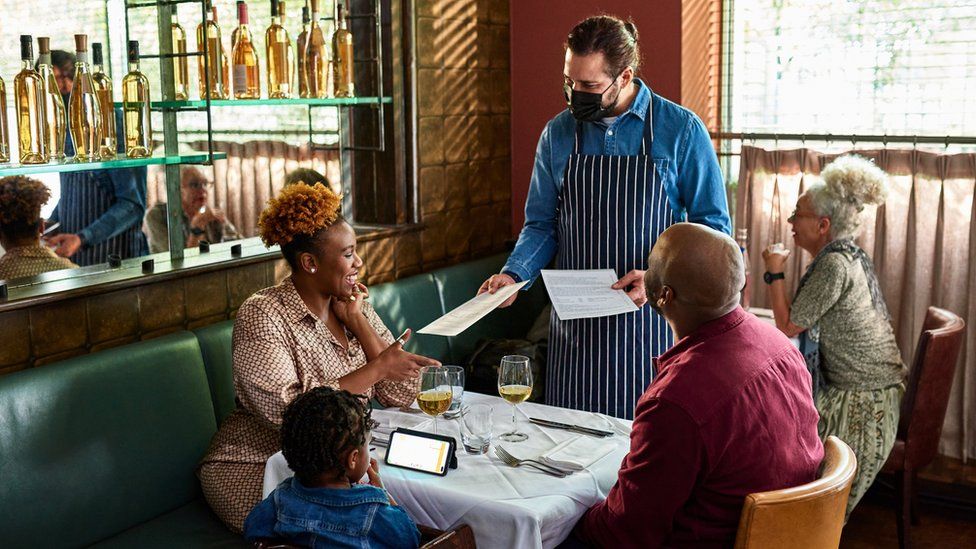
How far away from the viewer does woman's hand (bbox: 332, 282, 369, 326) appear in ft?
9.48

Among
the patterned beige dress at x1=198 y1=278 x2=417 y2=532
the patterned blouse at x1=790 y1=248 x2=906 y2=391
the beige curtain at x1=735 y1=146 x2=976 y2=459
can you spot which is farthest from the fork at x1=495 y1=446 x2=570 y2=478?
the beige curtain at x1=735 y1=146 x2=976 y2=459

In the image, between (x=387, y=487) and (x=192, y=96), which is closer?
(x=387, y=487)

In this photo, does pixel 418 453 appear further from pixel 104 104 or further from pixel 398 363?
pixel 104 104

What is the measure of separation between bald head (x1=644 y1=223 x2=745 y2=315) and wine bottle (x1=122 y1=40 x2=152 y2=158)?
1881 mm

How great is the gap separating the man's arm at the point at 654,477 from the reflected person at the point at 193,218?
201 cm

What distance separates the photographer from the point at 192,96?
338 cm

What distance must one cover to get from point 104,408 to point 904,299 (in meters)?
3.11

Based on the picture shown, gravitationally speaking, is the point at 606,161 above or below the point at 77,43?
below

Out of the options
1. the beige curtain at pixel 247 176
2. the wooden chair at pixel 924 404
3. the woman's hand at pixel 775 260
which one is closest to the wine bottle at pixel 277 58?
the beige curtain at pixel 247 176

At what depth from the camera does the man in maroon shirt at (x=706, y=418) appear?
183 centimetres

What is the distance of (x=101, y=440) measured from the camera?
2709 mm

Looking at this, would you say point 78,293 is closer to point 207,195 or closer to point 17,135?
point 17,135

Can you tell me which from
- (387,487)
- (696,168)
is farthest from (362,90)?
(387,487)

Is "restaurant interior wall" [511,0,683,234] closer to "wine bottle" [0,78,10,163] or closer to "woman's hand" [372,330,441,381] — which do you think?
"woman's hand" [372,330,441,381]
